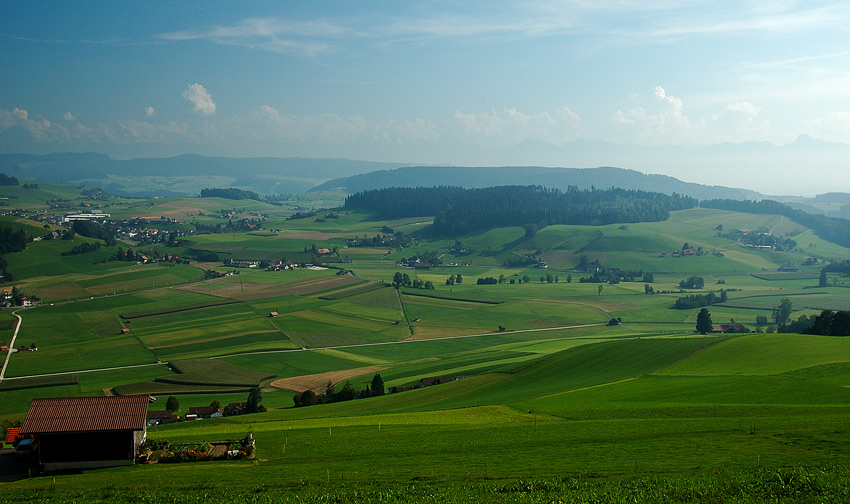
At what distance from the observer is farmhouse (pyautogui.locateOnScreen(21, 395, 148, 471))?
3031 centimetres

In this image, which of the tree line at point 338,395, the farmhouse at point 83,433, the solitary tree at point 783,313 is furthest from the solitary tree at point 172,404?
the solitary tree at point 783,313

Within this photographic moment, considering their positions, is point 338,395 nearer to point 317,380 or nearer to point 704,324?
point 317,380

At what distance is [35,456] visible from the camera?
1224 inches

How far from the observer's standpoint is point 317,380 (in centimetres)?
7212

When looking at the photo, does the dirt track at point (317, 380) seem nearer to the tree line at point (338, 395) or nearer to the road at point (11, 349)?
the tree line at point (338, 395)

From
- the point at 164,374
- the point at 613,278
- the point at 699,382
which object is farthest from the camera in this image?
the point at 613,278

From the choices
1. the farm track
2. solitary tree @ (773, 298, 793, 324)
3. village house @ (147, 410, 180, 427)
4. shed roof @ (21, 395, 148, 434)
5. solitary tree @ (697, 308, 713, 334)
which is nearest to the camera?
shed roof @ (21, 395, 148, 434)

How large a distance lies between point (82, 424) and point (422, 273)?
133928mm

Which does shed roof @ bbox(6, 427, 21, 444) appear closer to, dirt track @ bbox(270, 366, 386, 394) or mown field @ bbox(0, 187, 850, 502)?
mown field @ bbox(0, 187, 850, 502)

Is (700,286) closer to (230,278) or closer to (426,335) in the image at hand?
(426,335)

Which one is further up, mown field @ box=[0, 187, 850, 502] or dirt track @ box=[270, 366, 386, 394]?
mown field @ box=[0, 187, 850, 502]

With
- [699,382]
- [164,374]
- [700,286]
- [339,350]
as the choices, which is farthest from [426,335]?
[700,286]

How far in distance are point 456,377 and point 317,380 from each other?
16.0 meters

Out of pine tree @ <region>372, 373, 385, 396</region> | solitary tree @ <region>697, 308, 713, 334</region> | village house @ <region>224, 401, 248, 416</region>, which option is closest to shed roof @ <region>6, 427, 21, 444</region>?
village house @ <region>224, 401, 248, 416</region>
